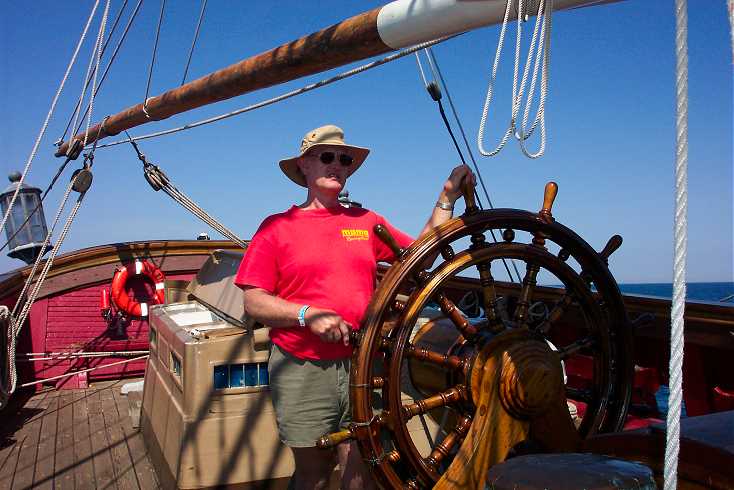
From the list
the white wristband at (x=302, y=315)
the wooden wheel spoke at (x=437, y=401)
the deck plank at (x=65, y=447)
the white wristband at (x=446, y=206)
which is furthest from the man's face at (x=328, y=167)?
the deck plank at (x=65, y=447)

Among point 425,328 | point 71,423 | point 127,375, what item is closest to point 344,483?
point 425,328

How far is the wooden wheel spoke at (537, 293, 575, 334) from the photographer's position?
213 centimetres

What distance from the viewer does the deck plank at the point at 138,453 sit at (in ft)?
11.0

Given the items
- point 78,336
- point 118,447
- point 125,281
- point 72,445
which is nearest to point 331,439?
point 118,447

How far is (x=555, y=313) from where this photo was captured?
7.10 feet

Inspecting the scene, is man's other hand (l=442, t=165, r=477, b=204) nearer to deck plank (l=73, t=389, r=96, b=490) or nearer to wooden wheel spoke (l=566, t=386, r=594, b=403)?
wooden wheel spoke (l=566, t=386, r=594, b=403)

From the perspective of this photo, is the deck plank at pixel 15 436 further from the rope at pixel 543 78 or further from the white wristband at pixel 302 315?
the rope at pixel 543 78

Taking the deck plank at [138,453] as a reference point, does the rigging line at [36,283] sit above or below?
above

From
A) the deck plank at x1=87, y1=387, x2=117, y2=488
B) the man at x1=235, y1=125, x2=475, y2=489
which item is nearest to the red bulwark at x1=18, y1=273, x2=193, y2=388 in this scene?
the deck plank at x1=87, y1=387, x2=117, y2=488

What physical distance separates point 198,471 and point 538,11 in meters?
2.29

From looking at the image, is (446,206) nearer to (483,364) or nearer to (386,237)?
(386,237)

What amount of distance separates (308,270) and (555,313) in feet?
2.78

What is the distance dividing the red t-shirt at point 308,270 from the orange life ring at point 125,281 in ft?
15.1

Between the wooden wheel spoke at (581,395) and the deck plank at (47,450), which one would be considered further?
the deck plank at (47,450)
